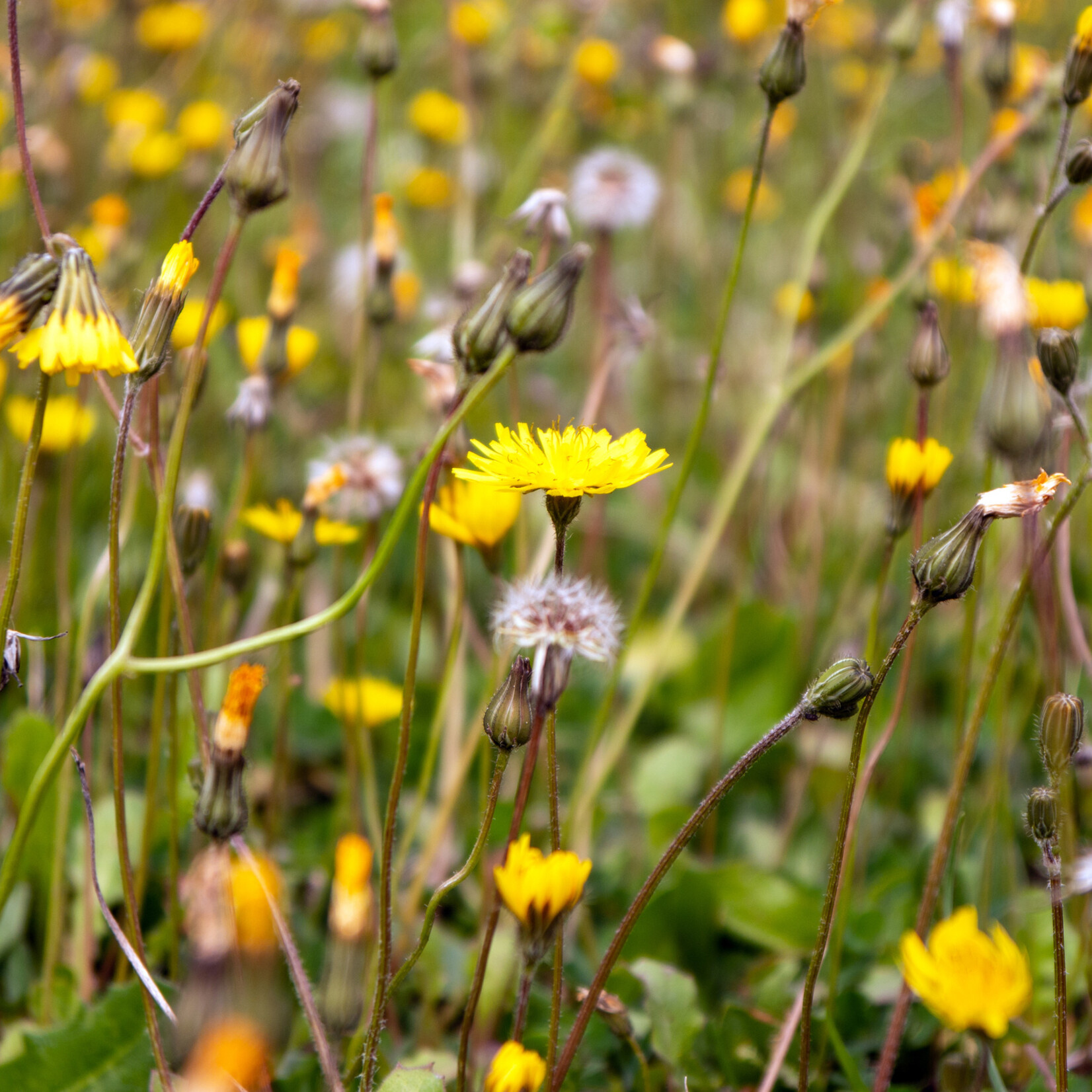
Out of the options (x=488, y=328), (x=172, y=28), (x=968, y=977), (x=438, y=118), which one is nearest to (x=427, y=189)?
(x=438, y=118)

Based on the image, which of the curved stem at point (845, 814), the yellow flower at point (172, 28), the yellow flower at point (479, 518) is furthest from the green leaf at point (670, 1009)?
the yellow flower at point (172, 28)

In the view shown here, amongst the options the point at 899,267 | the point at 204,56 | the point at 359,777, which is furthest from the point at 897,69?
the point at 204,56

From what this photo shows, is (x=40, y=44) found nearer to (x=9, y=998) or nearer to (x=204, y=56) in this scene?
(x=204, y=56)

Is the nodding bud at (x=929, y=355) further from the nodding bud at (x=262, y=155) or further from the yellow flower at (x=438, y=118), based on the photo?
the yellow flower at (x=438, y=118)

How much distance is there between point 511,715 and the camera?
76cm

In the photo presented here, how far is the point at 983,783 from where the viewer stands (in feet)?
5.04

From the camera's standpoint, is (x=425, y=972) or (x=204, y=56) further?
(x=204, y=56)

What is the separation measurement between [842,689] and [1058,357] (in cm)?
34

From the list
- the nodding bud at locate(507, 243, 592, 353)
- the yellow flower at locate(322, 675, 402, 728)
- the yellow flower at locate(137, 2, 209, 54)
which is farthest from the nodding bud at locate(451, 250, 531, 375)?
the yellow flower at locate(137, 2, 209, 54)

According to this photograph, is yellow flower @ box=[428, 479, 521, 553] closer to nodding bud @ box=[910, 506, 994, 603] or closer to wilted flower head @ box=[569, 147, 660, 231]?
nodding bud @ box=[910, 506, 994, 603]

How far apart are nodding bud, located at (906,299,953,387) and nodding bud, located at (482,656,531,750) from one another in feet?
1.82

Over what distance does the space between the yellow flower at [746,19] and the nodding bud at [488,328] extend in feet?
5.73

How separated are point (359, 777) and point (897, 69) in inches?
49.1

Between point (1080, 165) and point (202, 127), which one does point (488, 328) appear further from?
point (202, 127)
